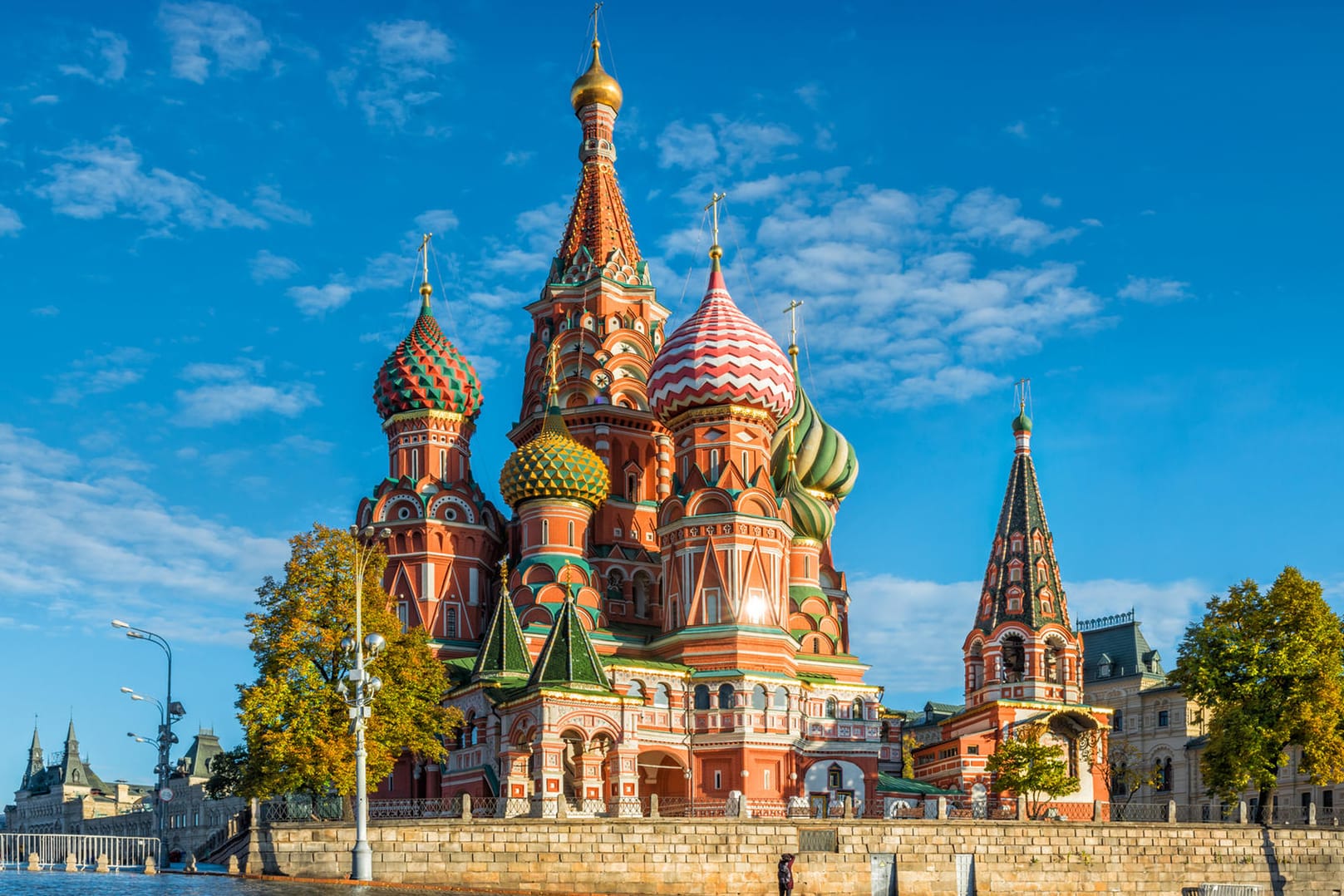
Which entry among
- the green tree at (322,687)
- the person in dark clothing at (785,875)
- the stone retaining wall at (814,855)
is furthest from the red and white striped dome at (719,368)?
the person in dark clothing at (785,875)

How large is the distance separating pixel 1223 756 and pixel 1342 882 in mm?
4555

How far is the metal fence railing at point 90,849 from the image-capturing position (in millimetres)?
42469

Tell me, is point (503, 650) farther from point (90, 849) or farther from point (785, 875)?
point (785, 875)

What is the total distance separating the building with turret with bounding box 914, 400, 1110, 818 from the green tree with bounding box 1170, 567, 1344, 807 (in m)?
9.14

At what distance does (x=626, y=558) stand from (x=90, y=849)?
20646 millimetres

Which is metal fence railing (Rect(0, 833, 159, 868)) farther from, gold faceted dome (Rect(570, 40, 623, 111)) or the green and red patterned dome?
gold faceted dome (Rect(570, 40, 623, 111))

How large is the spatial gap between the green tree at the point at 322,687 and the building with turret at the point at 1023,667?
21.0 m

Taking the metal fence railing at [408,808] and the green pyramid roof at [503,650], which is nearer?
the metal fence railing at [408,808]

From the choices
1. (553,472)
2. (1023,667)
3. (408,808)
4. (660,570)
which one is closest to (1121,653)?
(1023,667)

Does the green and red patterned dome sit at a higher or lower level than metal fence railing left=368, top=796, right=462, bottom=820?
higher

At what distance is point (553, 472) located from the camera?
55.2 meters

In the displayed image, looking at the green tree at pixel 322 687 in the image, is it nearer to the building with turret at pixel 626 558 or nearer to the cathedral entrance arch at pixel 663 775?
the building with turret at pixel 626 558

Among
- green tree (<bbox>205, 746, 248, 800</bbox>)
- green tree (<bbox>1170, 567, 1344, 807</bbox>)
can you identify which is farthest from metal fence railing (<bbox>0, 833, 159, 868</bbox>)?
green tree (<bbox>1170, 567, 1344, 807</bbox>)

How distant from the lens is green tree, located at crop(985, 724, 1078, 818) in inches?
1879
